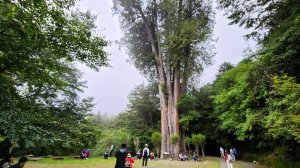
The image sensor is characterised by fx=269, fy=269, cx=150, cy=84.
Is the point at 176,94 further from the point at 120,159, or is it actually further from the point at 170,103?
the point at 120,159

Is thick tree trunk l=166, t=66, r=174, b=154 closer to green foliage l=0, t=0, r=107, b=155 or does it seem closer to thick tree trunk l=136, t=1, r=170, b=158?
thick tree trunk l=136, t=1, r=170, b=158

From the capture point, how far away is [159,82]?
108ft

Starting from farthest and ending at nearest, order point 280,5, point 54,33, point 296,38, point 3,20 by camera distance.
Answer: point 280,5, point 296,38, point 54,33, point 3,20

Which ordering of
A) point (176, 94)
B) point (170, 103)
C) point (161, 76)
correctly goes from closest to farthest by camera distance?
point (176, 94) < point (170, 103) < point (161, 76)

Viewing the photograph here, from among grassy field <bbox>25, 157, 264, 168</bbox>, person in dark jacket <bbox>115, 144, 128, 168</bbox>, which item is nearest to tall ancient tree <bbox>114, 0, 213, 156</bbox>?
grassy field <bbox>25, 157, 264, 168</bbox>

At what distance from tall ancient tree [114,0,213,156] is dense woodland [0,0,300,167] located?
4.7 inches

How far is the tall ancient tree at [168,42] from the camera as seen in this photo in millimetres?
28861

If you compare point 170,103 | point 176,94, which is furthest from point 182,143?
point 176,94

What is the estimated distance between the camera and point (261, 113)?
15578mm

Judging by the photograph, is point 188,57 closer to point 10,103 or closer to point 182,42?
point 182,42

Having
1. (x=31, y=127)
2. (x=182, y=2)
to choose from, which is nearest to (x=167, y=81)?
(x=182, y=2)

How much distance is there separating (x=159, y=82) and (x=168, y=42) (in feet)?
18.7

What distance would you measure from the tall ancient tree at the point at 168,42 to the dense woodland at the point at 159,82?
120 millimetres

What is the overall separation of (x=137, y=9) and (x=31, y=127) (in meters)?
28.6
